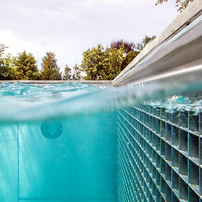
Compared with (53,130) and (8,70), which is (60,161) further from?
(8,70)

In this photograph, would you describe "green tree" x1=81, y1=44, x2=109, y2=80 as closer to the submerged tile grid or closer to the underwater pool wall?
the submerged tile grid

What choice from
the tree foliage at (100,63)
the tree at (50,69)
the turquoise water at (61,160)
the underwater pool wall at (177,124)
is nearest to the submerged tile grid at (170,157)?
the underwater pool wall at (177,124)

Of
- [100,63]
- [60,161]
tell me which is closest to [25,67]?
[100,63]

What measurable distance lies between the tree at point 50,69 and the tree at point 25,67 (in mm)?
3591

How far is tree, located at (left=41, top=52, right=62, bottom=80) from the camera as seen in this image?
106ft

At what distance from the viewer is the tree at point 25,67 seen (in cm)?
2781

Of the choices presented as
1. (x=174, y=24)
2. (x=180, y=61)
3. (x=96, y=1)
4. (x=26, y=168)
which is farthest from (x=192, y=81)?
(x=96, y=1)

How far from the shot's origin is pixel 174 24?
1.29m

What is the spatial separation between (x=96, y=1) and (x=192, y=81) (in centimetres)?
2108

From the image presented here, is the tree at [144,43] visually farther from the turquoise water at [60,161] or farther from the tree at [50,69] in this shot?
the turquoise water at [60,161]

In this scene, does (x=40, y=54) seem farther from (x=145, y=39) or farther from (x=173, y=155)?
(x=173, y=155)

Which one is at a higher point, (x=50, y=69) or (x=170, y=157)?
(x=50, y=69)

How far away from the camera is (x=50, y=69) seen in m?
32.7

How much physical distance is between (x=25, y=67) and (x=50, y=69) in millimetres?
5588
